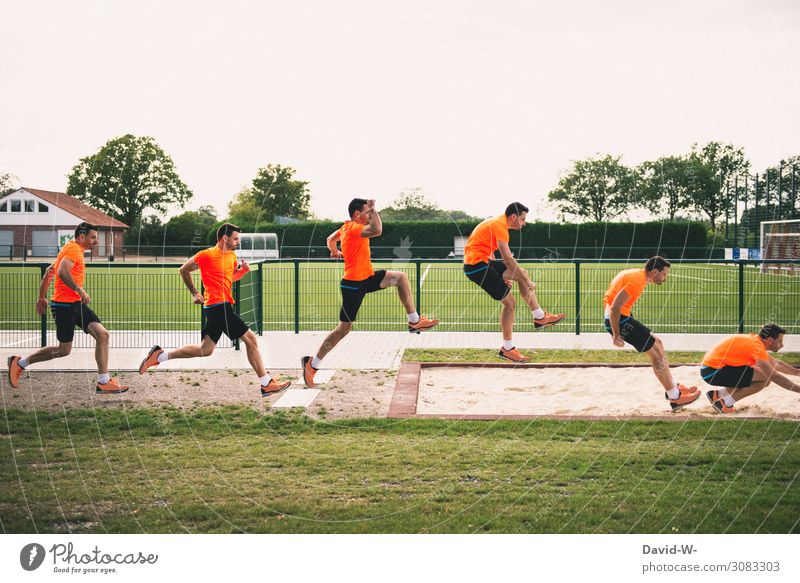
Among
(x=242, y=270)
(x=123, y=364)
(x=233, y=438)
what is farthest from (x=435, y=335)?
(x=242, y=270)

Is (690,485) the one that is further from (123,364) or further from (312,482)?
(123,364)

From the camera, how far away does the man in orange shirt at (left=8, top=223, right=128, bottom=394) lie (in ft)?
30.4

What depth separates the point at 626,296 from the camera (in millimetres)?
6762

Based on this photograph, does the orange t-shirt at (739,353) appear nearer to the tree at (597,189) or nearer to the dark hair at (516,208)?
the tree at (597,189)

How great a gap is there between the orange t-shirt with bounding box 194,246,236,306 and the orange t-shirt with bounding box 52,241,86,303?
2326 mm

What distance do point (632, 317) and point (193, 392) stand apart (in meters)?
9.41

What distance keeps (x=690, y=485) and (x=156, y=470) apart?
248 inches

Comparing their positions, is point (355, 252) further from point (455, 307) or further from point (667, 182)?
point (455, 307)

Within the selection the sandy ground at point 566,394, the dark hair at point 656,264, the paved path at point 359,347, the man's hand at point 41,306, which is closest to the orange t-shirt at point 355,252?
the dark hair at point 656,264

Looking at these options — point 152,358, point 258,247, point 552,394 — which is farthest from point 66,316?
point 258,247

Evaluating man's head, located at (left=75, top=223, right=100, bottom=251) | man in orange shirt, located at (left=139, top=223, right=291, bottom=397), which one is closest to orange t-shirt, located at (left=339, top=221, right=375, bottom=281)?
man in orange shirt, located at (left=139, top=223, right=291, bottom=397)

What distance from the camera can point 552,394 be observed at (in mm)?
14727

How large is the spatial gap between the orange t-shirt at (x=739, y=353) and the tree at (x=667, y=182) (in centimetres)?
171

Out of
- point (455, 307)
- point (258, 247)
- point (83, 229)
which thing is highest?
point (83, 229)
